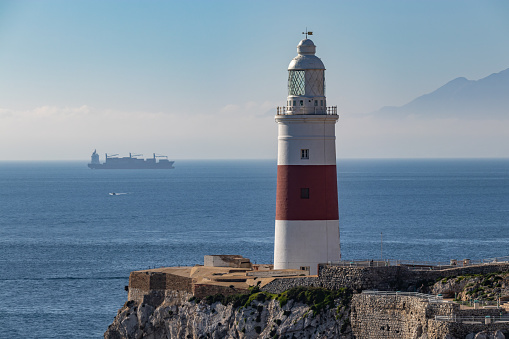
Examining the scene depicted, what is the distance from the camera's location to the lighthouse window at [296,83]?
4262 cm

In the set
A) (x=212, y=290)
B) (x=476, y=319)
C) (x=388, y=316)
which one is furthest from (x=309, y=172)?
(x=476, y=319)

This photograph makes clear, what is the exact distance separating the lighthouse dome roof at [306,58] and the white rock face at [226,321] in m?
10.0

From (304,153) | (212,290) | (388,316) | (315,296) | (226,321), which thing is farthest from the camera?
(304,153)

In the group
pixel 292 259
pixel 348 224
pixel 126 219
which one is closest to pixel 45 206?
pixel 126 219

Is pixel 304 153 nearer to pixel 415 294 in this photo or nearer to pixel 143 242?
pixel 415 294

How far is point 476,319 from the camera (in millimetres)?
30109

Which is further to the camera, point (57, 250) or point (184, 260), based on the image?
point (57, 250)

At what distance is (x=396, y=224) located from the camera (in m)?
127

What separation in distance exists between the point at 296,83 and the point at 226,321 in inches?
407

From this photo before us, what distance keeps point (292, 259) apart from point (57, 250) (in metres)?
68.3

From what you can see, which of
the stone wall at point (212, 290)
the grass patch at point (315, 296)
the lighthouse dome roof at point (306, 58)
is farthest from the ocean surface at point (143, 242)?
the lighthouse dome roof at point (306, 58)

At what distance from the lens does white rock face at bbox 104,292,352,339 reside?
120 feet

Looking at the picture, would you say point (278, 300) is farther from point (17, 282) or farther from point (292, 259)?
point (17, 282)

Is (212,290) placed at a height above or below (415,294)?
below
